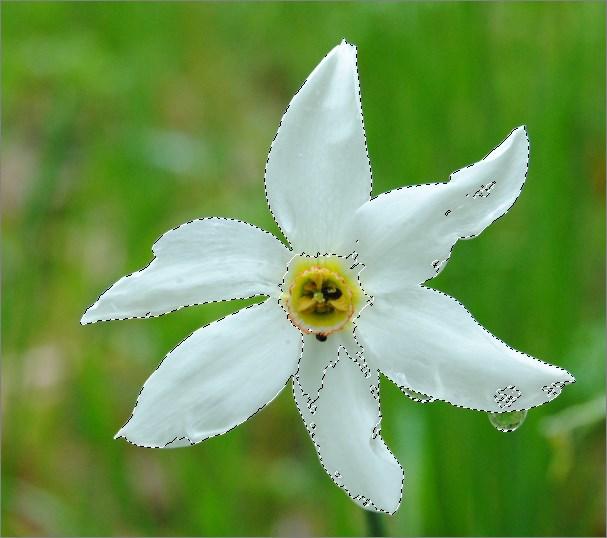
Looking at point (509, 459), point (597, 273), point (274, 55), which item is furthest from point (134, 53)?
point (509, 459)

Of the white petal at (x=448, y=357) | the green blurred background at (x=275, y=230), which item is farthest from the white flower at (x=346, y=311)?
the green blurred background at (x=275, y=230)

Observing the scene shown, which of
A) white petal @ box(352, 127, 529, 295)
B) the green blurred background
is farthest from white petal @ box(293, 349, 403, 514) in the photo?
the green blurred background

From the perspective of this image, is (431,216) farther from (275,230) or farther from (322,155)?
(275,230)

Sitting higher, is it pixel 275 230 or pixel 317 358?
pixel 275 230

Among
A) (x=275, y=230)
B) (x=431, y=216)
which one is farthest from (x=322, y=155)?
(x=275, y=230)

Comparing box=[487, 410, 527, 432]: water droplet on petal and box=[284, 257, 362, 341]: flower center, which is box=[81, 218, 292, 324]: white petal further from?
box=[487, 410, 527, 432]: water droplet on petal

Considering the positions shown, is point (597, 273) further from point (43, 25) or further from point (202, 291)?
point (43, 25)
